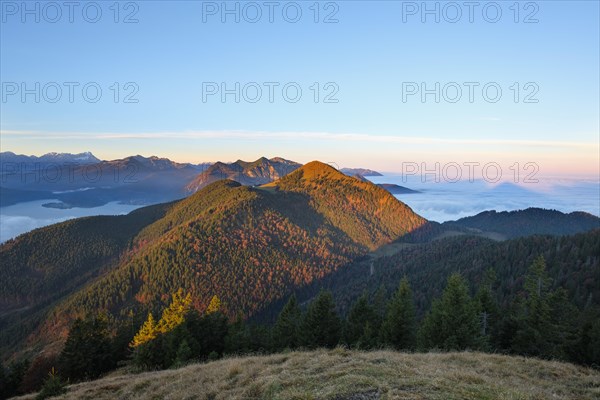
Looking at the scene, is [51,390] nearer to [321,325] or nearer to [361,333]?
[321,325]

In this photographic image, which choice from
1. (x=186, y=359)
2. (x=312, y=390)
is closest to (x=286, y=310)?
(x=186, y=359)

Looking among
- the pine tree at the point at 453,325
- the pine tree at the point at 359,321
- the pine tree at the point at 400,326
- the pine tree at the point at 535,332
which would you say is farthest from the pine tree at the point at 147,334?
the pine tree at the point at 535,332

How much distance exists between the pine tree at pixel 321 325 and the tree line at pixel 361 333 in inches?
4.7

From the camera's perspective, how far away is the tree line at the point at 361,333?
35469 millimetres

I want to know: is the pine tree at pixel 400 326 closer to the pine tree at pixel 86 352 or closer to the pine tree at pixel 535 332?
the pine tree at pixel 535 332

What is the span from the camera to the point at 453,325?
35.0 metres

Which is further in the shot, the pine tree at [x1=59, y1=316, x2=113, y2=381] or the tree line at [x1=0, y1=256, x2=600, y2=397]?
the pine tree at [x1=59, y1=316, x2=113, y2=381]

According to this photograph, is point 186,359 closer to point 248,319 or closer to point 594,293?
point 594,293

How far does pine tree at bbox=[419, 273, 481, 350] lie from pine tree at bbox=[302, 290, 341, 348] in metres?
11.6

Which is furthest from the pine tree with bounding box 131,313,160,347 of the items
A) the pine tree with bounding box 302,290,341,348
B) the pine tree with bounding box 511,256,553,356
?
the pine tree with bounding box 511,256,553,356

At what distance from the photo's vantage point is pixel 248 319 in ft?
650

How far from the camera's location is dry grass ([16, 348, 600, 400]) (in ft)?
44.1

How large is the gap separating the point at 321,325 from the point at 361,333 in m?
5.72

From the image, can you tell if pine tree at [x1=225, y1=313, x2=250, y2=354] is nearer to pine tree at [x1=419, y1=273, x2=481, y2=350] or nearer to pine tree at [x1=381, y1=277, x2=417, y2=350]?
pine tree at [x1=381, y1=277, x2=417, y2=350]
